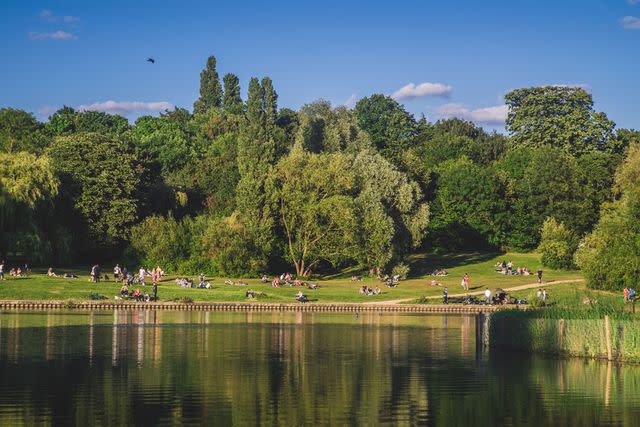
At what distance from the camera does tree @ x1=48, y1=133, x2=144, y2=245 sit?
96438 millimetres

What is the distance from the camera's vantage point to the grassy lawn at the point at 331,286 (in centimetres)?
7075

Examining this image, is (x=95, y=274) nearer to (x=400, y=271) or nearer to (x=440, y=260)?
(x=400, y=271)

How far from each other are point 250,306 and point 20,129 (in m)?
67.3

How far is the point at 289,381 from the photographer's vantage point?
28.5 meters

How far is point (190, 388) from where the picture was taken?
2636 centimetres

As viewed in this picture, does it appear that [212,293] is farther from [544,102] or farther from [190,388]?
[544,102]

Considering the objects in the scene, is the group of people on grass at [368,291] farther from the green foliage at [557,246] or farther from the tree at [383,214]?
Result: the green foliage at [557,246]

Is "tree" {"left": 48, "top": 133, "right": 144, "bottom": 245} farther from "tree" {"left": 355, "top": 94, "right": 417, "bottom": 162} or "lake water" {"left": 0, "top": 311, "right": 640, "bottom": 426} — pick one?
"tree" {"left": 355, "top": 94, "right": 417, "bottom": 162}

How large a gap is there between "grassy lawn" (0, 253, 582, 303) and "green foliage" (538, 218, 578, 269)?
1297 mm

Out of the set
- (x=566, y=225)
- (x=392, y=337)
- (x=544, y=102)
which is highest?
(x=544, y=102)

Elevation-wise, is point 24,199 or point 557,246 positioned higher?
point 24,199

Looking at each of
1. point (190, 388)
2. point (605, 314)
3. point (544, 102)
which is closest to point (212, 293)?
point (605, 314)

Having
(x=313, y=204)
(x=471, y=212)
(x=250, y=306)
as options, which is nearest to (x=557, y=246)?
(x=471, y=212)

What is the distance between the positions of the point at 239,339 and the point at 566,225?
7460 cm
